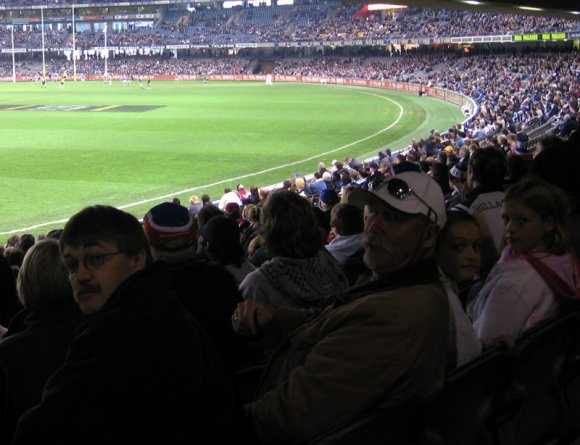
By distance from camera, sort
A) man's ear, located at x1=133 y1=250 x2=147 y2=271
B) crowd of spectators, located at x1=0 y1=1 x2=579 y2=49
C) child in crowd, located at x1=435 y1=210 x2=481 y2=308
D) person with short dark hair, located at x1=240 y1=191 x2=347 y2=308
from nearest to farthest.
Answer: man's ear, located at x1=133 y1=250 x2=147 y2=271 < person with short dark hair, located at x1=240 y1=191 x2=347 y2=308 < child in crowd, located at x1=435 y1=210 x2=481 y2=308 < crowd of spectators, located at x1=0 y1=1 x2=579 y2=49

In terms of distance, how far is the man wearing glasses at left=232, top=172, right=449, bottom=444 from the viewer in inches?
103

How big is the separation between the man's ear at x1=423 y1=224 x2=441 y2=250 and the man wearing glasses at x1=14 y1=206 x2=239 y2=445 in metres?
0.92

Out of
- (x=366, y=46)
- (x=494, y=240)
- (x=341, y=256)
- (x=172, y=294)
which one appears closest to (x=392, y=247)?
(x=172, y=294)

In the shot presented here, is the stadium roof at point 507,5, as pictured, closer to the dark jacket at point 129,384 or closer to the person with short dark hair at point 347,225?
the person with short dark hair at point 347,225

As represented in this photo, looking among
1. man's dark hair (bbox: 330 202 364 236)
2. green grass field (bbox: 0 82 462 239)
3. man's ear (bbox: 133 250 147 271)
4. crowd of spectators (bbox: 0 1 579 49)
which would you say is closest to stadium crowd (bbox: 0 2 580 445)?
man's ear (bbox: 133 250 147 271)

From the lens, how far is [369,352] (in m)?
2.61


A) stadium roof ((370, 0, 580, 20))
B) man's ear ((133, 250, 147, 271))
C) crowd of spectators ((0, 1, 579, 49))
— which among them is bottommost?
man's ear ((133, 250, 147, 271))

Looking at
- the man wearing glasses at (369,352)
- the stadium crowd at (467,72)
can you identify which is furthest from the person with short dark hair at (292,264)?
the stadium crowd at (467,72)

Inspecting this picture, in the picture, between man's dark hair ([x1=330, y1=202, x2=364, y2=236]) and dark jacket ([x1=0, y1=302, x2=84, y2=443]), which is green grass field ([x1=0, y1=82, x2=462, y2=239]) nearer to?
man's dark hair ([x1=330, y1=202, x2=364, y2=236])

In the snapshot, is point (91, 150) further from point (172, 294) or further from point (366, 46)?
point (366, 46)

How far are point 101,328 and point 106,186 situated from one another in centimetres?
2123

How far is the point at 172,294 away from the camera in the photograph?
2.60 m

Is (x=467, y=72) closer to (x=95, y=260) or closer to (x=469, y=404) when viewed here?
(x=469, y=404)

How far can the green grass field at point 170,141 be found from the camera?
867 inches
